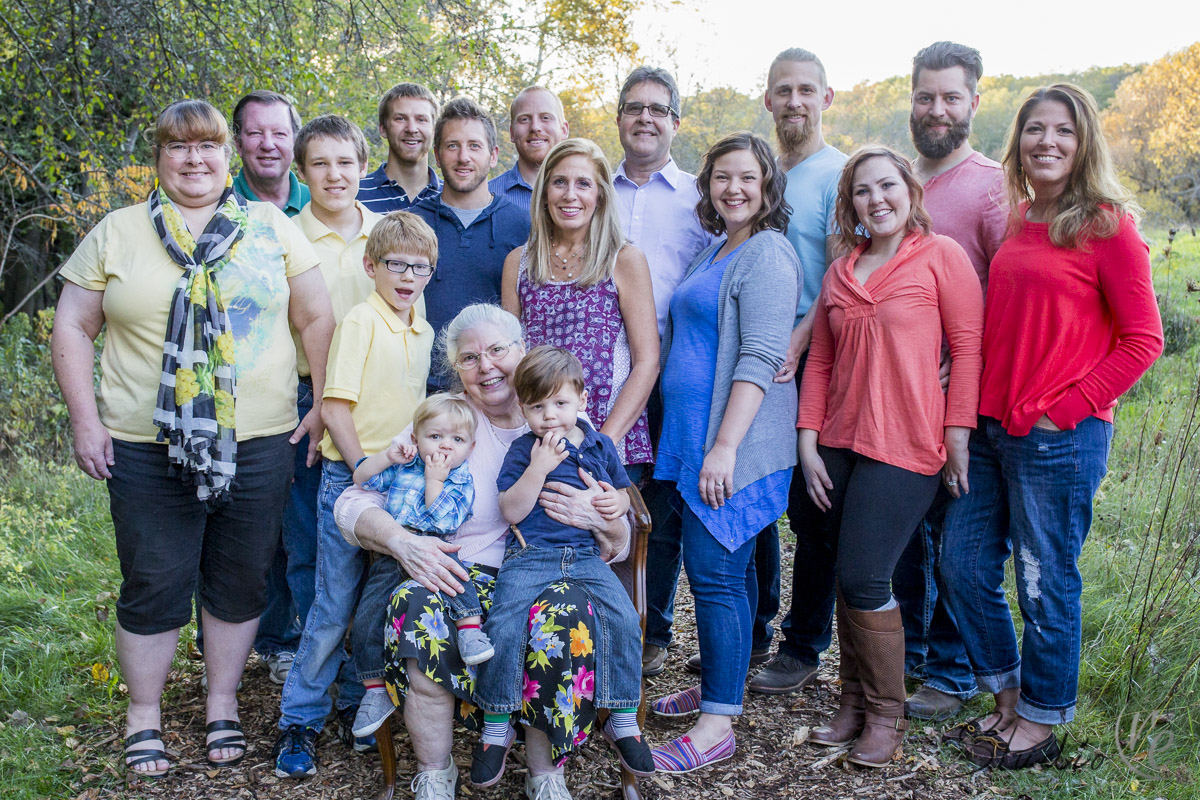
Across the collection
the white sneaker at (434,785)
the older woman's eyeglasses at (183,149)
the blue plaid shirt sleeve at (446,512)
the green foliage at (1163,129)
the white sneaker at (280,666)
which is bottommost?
the white sneaker at (280,666)

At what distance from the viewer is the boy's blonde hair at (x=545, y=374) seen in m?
2.69

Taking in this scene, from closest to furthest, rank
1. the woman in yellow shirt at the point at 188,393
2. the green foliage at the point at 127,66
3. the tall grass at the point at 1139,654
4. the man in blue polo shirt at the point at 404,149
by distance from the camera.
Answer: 1. the woman in yellow shirt at the point at 188,393
2. the tall grass at the point at 1139,654
3. the man in blue polo shirt at the point at 404,149
4. the green foliage at the point at 127,66

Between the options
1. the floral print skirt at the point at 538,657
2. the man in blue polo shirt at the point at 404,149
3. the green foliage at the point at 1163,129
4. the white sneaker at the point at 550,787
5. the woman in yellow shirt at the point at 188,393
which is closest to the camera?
the floral print skirt at the point at 538,657

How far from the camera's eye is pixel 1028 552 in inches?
110

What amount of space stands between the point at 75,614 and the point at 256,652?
115 centimetres

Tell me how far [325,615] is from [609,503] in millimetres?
1102

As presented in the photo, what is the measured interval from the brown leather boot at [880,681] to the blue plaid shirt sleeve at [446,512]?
1367 millimetres

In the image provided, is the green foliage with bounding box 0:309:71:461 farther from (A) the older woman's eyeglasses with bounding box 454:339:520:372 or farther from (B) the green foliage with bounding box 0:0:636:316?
(A) the older woman's eyeglasses with bounding box 454:339:520:372

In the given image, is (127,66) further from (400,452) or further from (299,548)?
(400,452)

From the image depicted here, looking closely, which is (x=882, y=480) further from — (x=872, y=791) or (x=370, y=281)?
(x=370, y=281)

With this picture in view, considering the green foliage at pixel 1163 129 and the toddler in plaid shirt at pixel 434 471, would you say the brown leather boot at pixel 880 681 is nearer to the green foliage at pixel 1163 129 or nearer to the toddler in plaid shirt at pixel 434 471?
the toddler in plaid shirt at pixel 434 471

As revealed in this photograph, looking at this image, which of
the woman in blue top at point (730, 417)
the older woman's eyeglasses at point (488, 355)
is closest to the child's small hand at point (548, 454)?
the older woman's eyeglasses at point (488, 355)

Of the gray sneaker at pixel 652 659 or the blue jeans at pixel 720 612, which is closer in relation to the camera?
the blue jeans at pixel 720 612

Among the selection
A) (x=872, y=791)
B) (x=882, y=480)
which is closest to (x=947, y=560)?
(x=882, y=480)
